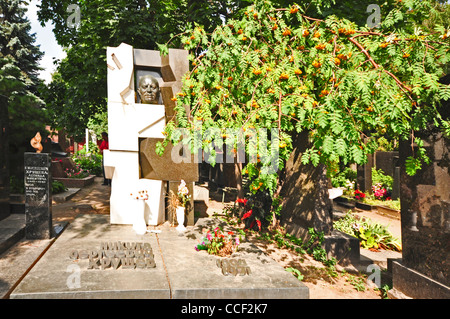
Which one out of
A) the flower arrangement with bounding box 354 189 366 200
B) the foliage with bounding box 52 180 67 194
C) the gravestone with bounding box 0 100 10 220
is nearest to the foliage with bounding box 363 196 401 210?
the flower arrangement with bounding box 354 189 366 200

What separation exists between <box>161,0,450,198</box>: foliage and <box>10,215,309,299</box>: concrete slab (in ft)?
5.14

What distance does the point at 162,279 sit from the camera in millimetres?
4473

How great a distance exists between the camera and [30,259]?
524cm

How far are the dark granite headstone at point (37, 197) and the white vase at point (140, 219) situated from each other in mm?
1764

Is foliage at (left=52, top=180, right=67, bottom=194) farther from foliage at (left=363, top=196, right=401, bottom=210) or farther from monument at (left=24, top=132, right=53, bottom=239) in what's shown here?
foliage at (left=363, top=196, right=401, bottom=210)

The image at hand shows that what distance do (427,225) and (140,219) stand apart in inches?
221

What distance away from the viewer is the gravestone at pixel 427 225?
455 cm

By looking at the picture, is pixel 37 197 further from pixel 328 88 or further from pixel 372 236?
→ pixel 372 236

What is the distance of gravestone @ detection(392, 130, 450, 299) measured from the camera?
455 centimetres

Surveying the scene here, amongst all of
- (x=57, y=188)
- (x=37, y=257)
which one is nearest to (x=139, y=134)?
(x=37, y=257)

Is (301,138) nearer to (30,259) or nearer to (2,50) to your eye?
(30,259)

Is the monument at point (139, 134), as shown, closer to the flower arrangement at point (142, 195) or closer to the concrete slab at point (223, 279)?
the flower arrangement at point (142, 195)
